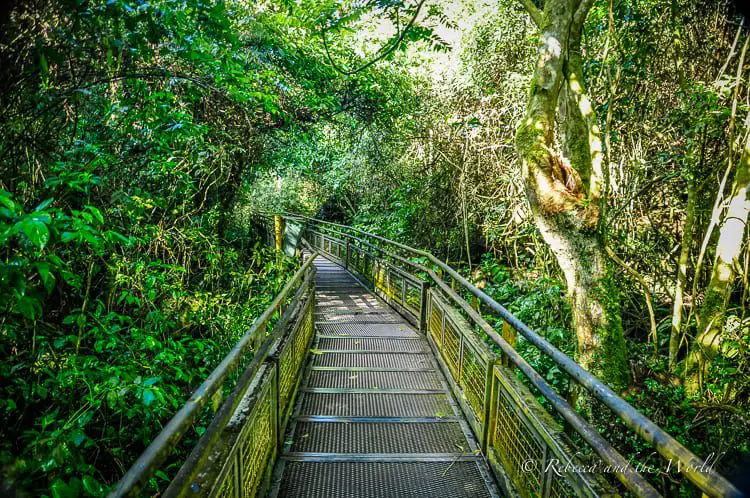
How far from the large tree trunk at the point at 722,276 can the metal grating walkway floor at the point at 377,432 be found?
10.8ft

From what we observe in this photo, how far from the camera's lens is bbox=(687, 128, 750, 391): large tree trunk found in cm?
443

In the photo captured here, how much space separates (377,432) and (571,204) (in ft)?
10.2

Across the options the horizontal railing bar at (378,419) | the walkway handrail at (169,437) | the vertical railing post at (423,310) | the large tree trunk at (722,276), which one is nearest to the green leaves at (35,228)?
the walkway handrail at (169,437)

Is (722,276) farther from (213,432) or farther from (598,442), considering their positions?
(213,432)

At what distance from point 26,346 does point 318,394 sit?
110 inches

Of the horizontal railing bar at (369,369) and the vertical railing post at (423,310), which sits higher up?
the vertical railing post at (423,310)

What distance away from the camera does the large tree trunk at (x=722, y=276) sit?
4.43m

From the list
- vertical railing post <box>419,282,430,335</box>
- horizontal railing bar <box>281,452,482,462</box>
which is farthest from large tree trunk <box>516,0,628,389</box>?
horizontal railing bar <box>281,452,482,462</box>

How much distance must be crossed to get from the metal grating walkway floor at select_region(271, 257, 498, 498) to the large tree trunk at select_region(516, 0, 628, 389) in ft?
6.20

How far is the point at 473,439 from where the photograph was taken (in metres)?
3.23

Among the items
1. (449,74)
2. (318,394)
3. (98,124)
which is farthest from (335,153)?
(318,394)

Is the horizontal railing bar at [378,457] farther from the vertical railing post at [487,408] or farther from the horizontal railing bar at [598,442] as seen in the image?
the horizontal railing bar at [598,442]

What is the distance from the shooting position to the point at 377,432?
10.9 ft

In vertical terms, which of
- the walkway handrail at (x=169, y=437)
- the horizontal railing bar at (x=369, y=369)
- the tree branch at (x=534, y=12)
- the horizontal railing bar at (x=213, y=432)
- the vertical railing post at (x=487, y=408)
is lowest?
the horizontal railing bar at (x=369, y=369)
